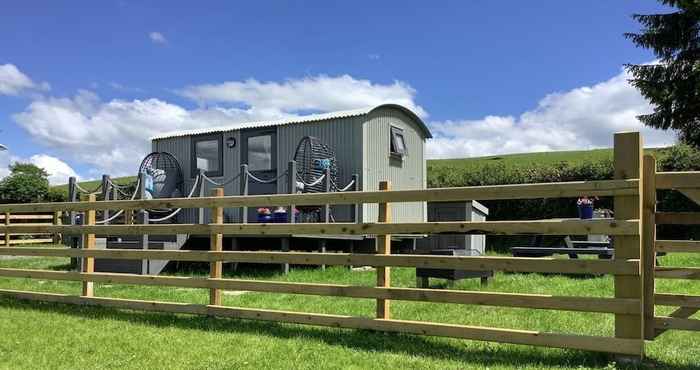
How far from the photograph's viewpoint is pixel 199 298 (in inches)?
286

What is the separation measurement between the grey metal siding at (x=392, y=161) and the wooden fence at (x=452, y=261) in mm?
6432

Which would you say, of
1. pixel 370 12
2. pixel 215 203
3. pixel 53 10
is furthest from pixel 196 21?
pixel 215 203

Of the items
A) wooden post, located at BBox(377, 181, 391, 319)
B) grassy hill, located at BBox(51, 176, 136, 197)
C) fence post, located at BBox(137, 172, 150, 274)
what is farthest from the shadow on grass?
grassy hill, located at BBox(51, 176, 136, 197)

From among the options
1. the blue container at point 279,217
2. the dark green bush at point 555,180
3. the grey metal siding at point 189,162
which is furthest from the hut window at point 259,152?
the dark green bush at point 555,180

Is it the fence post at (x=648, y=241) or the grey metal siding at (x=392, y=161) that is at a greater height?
the grey metal siding at (x=392, y=161)

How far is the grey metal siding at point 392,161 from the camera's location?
40.9 feet

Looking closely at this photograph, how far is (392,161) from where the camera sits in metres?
13.4

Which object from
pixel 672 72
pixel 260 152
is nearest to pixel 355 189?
pixel 260 152

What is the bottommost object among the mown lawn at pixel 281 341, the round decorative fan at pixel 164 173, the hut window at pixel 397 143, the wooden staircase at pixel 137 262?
the mown lawn at pixel 281 341

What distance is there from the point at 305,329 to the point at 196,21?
780cm

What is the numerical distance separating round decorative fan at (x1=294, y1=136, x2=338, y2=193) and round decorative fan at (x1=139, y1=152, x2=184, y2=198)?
3.64m

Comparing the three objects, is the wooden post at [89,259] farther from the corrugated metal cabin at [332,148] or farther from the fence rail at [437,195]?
the corrugated metal cabin at [332,148]

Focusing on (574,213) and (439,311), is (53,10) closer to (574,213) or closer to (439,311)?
(439,311)

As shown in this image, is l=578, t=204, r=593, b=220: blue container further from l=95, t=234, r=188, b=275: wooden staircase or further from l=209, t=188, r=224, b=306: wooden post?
l=95, t=234, r=188, b=275: wooden staircase
